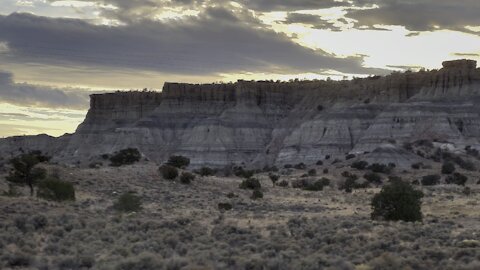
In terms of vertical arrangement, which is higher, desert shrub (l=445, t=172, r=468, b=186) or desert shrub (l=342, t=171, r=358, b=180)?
desert shrub (l=445, t=172, r=468, b=186)

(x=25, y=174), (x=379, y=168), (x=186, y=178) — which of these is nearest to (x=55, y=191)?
(x=25, y=174)

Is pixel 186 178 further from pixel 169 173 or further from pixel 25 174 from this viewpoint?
pixel 25 174

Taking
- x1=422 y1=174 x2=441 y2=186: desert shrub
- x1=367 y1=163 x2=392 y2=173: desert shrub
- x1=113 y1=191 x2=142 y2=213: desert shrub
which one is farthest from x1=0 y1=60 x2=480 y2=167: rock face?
x1=113 y1=191 x2=142 y2=213: desert shrub

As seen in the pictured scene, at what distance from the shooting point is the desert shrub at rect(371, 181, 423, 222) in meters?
25.0

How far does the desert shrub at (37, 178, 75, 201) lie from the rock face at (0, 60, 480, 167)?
49116mm

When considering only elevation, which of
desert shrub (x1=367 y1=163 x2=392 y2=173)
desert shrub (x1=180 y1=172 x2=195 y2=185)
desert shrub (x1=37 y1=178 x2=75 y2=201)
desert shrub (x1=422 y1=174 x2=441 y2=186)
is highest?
desert shrub (x1=37 y1=178 x2=75 y2=201)

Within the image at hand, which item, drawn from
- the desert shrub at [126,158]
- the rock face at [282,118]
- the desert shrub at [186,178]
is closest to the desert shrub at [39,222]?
the desert shrub at [186,178]

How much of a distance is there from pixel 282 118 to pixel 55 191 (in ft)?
301

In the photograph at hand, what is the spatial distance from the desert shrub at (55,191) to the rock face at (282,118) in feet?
161

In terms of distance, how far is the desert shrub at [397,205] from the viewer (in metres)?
25.0

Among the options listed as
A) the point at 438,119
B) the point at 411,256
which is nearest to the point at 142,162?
the point at 411,256

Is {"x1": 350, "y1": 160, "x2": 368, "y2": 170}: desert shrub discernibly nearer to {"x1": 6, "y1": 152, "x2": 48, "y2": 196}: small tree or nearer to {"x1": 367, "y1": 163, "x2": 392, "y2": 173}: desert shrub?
{"x1": 367, "y1": 163, "x2": 392, "y2": 173}: desert shrub

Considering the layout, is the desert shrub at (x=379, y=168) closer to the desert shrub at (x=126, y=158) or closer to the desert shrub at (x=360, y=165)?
the desert shrub at (x=360, y=165)

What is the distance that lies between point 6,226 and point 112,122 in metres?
117
